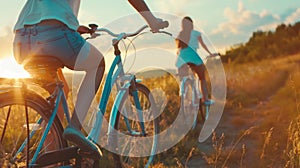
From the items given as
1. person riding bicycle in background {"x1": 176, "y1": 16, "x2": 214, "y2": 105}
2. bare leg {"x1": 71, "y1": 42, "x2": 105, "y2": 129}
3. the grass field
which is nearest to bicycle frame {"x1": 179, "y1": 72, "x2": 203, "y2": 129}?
person riding bicycle in background {"x1": 176, "y1": 16, "x2": 214, "y2": 105}

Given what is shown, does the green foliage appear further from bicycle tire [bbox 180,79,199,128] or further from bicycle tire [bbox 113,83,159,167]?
bicycle tire [bbox 113,83,159,167]

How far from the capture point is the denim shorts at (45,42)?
11.6ft

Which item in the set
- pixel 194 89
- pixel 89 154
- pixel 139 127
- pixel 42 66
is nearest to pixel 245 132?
pixel 139 127

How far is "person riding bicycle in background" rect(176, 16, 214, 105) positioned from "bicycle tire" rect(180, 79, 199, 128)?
181 mm

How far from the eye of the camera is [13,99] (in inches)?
138

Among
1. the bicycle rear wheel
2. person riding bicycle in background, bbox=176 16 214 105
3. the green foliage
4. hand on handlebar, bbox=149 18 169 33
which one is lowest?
the bicycle rear wheel

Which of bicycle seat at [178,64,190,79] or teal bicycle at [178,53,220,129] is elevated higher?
bicycle seat at [178,64,190,79]

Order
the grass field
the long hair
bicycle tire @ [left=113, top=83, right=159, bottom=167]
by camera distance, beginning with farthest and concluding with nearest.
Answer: the long hair
the grass field
bicycle tire @ [left=113, top=83, right=159, bottom=167]

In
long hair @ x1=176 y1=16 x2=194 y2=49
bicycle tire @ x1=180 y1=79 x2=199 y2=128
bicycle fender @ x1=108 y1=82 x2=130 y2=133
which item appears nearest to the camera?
bicycle fender @ x1=108 y1=82 x2=130 y2=133

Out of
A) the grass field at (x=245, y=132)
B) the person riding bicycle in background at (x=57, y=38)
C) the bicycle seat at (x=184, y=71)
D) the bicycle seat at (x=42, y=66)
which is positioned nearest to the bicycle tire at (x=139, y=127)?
the grass field at (x=245, y=132)

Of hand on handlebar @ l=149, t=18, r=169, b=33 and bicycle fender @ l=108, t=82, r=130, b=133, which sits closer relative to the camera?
hand on handlebar @ l=149, t=18, r=169, b=33

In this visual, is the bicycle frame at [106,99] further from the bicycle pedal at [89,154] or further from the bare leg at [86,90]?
the bicycle pedal at [89,154]

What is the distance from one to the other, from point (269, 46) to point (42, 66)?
29.2m

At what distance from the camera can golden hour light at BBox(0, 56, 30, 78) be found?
3.51 metres
